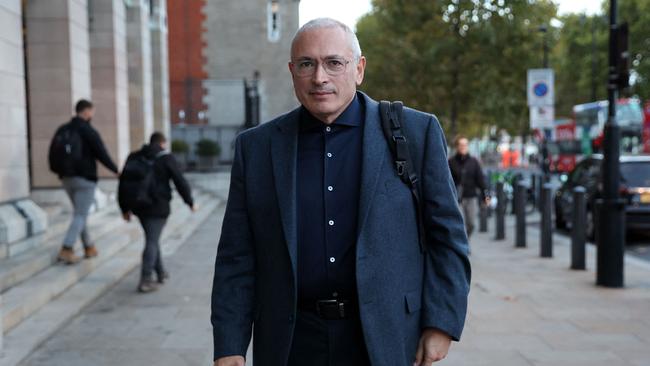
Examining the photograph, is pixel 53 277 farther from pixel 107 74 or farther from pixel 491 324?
pixel 107 74

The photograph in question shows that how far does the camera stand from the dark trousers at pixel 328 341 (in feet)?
8.23

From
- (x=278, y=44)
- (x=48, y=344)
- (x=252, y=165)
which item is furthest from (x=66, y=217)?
(x=278, y=44)

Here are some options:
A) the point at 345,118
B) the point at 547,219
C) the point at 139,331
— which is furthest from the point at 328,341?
the point at 547,219

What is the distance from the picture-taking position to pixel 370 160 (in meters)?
2.50

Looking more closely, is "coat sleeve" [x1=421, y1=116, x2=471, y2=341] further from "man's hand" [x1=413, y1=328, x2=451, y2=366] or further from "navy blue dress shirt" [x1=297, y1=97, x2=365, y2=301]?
"navy blue dress shirt" [x1=297, y1=97, x2=365, y2=301]

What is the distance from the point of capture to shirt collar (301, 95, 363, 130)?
8.52ft

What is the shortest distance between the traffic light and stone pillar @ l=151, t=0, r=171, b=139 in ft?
44.3

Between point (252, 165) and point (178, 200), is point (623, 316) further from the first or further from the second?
point (178, 200)

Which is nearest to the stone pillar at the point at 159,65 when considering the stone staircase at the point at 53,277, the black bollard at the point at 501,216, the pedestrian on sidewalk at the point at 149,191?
the stone staircase at the point at 53,277

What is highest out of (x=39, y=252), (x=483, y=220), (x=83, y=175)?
(x=83, y=175)

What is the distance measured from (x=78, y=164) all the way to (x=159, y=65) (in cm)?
1218

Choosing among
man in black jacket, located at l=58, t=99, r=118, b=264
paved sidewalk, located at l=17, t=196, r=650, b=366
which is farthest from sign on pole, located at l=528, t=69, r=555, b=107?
man in black jacket, located at l=58, t=99, r=118, b=264

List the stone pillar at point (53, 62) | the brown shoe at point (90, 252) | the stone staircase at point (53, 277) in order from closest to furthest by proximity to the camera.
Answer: the stone staircase at point (53, 277) → the brown shoe at point (90, 252) → the stone pillar at point (53, 62)

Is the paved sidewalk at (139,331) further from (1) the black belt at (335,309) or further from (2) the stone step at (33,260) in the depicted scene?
(1) the black belt at (335,309)
